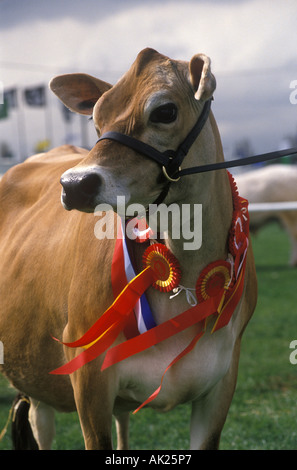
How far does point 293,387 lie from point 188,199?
319cm

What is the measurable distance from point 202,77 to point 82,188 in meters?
0.52

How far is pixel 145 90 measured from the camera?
6.48ft

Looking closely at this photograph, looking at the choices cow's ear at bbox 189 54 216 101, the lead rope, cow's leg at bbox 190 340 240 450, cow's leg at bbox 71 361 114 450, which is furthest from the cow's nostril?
cow's leg at bbox 190 340 240 450

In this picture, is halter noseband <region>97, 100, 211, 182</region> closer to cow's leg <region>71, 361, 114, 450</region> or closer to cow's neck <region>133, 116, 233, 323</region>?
cow's neck <region>133, 116, 233, 323</region>

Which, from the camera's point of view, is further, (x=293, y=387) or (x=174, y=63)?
(x=293, y=387)

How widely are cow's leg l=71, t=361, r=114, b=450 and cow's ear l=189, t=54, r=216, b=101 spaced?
1.05m

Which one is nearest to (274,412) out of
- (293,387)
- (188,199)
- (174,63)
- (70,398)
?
(293,387)

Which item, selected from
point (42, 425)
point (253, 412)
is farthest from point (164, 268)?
point (253, 412)

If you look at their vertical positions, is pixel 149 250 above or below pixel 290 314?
above

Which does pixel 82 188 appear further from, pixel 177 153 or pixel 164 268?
pixel 164 268

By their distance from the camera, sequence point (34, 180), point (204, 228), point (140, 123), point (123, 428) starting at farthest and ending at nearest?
point (123, 428) < point (34, 180) < point (204, 228) < point (140, 123)

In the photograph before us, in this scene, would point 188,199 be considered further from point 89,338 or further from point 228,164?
point 89,338

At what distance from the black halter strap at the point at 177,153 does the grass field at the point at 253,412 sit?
7.08 feet

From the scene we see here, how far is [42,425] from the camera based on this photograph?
349 centimetres
